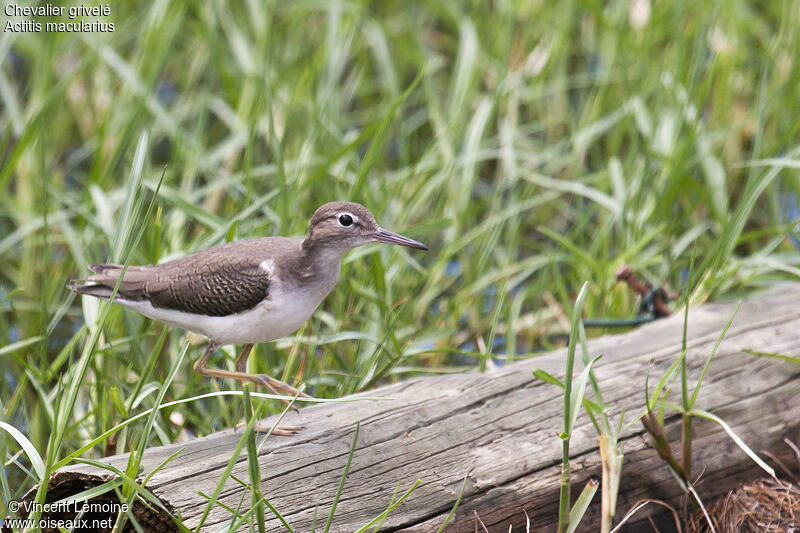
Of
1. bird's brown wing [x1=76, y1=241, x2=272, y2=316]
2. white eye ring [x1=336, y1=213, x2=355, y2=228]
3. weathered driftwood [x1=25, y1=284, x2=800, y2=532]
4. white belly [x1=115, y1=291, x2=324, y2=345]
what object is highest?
white eye ring [x1=336, y1=213, x2=355, y2=228]

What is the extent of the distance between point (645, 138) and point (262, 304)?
3.41 meters

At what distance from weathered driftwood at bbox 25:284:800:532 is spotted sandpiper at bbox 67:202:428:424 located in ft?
1.52

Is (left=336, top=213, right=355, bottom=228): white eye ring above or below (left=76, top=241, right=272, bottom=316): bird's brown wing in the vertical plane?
above

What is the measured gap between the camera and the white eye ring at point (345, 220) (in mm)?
4191

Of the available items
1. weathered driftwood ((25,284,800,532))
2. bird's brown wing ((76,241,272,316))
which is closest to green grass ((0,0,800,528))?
bird's brown wing ((76,241,272,316))

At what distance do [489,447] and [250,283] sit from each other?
4.18 feet

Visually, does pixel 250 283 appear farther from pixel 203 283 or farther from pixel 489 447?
pixel 489 447

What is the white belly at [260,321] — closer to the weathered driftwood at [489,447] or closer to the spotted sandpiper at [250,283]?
the spotted sandpiper at [250,283]

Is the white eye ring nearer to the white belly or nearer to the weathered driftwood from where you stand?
the white belly

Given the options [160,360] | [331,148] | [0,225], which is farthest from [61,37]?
[160,360]

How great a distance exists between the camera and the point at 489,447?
154 inches

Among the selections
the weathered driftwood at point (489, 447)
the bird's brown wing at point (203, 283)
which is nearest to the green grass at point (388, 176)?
the bird's brown wing at point (203, 283)

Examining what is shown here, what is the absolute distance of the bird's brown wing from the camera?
13.7ft

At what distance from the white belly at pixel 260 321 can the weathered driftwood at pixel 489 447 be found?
15.1 inches
